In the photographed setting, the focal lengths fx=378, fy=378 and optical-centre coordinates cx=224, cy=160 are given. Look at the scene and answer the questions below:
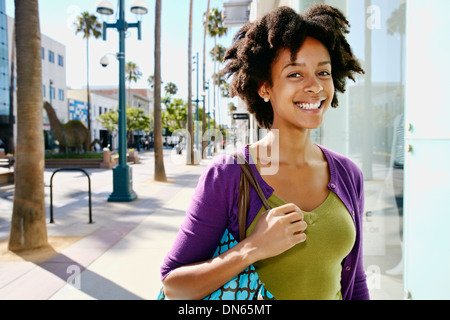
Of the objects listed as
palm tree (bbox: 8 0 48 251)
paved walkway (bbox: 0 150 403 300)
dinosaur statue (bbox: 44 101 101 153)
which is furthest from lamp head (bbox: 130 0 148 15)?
dinosaur statue (bbox: 44 101 101 153)

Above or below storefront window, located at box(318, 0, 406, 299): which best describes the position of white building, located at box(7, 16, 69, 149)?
above

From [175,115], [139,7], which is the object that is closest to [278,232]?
[139,7]

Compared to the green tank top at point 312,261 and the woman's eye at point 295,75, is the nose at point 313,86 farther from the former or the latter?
the green tank top at point 312,261

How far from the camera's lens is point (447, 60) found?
2.14 metres

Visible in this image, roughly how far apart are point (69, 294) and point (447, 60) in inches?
162

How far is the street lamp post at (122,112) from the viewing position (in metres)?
10.5

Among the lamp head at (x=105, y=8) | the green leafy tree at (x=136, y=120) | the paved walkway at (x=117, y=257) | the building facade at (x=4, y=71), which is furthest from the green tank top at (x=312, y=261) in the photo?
the green leafy tree at (x=136, y=120)

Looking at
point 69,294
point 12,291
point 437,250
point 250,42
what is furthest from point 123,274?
point 250,42

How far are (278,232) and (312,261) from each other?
0.29m

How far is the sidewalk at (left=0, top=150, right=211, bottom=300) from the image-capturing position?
426 cm

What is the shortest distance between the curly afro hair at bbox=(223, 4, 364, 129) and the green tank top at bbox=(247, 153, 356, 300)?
519mm

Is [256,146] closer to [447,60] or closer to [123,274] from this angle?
[447,60]

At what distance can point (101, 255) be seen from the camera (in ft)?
18.1

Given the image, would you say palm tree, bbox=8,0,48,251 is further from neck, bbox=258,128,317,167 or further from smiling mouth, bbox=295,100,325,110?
smiling mouth, bbox=295,100,325,110
